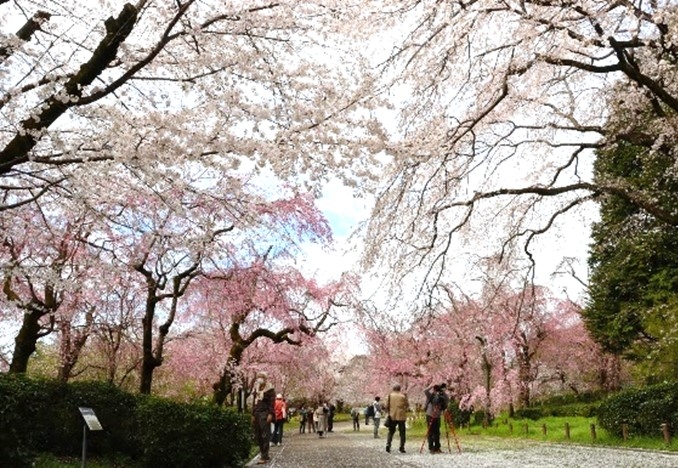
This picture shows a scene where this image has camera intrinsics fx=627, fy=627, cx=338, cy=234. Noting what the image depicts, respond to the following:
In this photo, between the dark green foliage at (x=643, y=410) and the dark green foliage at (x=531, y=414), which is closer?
the dark green foliage at (x=643, y=410)

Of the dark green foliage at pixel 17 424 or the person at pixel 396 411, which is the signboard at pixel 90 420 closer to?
the dark green foliage at pixel 17 424

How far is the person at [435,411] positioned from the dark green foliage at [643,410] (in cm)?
396

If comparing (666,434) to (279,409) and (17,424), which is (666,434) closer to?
(17,424)

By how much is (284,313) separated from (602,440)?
9211 mm

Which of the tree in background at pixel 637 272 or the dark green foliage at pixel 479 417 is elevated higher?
the tree in background at pixel 637 272

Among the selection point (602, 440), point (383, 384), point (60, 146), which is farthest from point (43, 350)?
point (60, 146)

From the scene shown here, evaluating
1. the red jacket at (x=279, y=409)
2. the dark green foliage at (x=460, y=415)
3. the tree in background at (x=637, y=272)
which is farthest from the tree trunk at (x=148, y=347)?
the dark green foliage at (x=460, y=415)

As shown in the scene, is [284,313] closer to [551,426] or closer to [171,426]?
[171,426]

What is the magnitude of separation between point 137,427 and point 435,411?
793cm

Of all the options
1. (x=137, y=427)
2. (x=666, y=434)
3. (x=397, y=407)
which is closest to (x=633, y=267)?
(x=666, y=434)

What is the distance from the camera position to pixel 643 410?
Answer: 13.8 metres

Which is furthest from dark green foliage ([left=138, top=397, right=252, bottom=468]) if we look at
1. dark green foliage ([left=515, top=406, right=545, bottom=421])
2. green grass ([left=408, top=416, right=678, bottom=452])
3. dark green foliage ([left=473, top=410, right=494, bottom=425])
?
dark green foliage ([left=473, top=410, right=494, bottom=425])

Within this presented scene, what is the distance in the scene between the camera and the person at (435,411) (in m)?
14.9

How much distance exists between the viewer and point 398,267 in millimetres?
9945
